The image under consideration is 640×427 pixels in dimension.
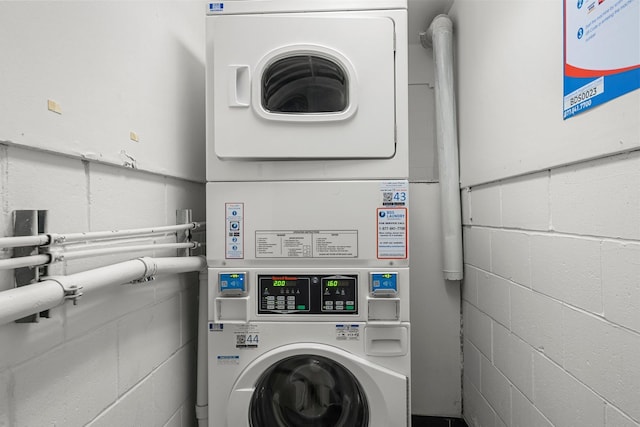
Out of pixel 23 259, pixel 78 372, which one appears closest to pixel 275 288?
→ pixel 78 372

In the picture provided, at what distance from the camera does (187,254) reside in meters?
1.46

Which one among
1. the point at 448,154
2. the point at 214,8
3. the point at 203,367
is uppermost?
the point at 214,8

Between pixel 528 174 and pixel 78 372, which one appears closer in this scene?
pixel 78 372

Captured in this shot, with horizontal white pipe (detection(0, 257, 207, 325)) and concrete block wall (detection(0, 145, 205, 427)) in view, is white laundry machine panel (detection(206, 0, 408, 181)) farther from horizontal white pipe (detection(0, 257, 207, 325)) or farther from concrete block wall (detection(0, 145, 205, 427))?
horizontal white pipe (detection(0, 257, 207, 325))

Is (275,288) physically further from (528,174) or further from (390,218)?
(528,174)

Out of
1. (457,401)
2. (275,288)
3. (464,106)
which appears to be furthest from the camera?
(457,401)

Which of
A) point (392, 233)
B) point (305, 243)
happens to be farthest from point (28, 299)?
point (392, 233)

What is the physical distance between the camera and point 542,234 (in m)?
1.20

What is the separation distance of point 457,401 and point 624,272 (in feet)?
5.23

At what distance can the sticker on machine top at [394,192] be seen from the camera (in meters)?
1.39

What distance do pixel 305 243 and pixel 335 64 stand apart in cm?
74

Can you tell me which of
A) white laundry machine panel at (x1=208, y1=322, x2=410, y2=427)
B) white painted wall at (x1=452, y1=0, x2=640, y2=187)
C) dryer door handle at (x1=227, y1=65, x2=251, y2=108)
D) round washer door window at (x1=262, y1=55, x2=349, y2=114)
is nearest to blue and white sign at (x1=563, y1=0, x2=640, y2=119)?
white painted wall at (x1=452, y1=0, x2=640, y2=187)

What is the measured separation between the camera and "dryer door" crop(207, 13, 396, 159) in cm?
136

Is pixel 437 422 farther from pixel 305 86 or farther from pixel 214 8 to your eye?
pixel 214 8
